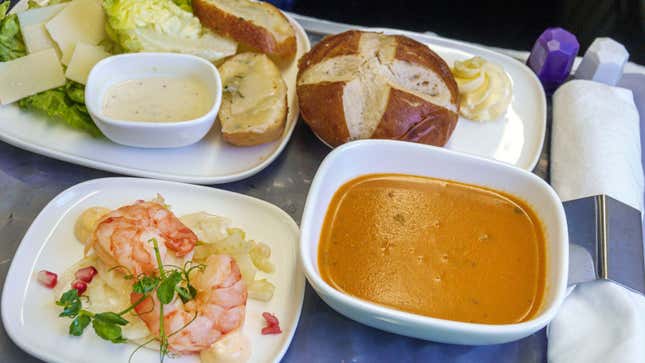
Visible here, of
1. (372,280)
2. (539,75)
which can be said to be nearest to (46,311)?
(372,280)

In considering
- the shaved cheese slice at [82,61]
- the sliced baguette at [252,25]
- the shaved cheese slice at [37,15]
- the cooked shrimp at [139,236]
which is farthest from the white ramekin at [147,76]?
the shaved cheese slice at [37,15]

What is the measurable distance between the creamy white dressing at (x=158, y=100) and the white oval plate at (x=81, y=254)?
28 cm

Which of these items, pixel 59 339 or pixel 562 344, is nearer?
pixel 59 339

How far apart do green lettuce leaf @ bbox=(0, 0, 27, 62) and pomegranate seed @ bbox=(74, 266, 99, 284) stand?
1.10 meters

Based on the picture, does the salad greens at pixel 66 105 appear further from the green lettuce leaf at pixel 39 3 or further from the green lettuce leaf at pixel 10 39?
the green lettuce leaf at pixel 39 3

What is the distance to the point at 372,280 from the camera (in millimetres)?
1634

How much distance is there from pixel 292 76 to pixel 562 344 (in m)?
1.42

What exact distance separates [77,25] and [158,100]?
54 cm

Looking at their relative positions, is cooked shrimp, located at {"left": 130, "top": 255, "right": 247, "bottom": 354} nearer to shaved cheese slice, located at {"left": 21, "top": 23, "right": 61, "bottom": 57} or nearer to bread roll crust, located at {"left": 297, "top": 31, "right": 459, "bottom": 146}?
bread roll crust, located at {"left": 297, "top": 31, "right": 459, "bottom": 146}

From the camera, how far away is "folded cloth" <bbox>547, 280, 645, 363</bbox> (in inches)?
63.2

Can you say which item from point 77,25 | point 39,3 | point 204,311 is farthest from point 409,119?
point 39,3

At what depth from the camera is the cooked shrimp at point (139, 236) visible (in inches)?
62.1

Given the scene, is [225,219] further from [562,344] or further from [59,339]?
[562,344]

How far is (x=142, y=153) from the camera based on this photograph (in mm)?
2082
